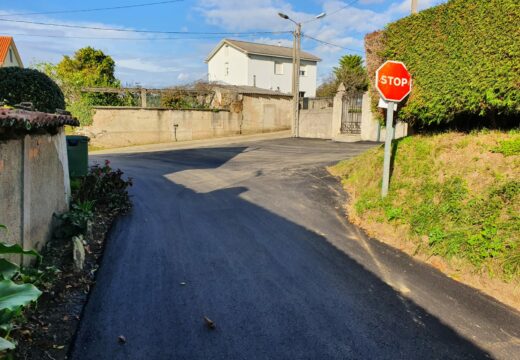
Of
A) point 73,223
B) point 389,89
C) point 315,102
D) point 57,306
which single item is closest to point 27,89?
point 73,223

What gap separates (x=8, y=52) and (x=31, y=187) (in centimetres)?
4403

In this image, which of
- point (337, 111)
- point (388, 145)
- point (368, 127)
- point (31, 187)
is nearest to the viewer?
point (31, 187)

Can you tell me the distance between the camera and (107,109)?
70.0 feet

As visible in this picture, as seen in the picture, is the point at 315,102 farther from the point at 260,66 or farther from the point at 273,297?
the point at 273,297

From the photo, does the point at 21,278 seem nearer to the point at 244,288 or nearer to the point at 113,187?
the point at 244,288

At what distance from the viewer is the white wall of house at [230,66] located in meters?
40.3

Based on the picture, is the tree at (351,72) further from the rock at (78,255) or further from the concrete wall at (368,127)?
the rock at (78,255)

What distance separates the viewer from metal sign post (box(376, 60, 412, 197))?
6.69 m

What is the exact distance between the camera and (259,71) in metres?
40.5

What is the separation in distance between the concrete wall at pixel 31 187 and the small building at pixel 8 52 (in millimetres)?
36962

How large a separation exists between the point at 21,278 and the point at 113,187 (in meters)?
4.01

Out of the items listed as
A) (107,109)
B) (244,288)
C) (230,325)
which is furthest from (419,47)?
(107,109)

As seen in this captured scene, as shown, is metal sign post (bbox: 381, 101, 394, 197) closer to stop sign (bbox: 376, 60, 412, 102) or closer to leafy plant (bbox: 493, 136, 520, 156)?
stop sign (bbox: 376, 60, 412, 102)

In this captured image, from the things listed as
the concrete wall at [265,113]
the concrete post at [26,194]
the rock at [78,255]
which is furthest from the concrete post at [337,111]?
the concrete post at [26,194]
